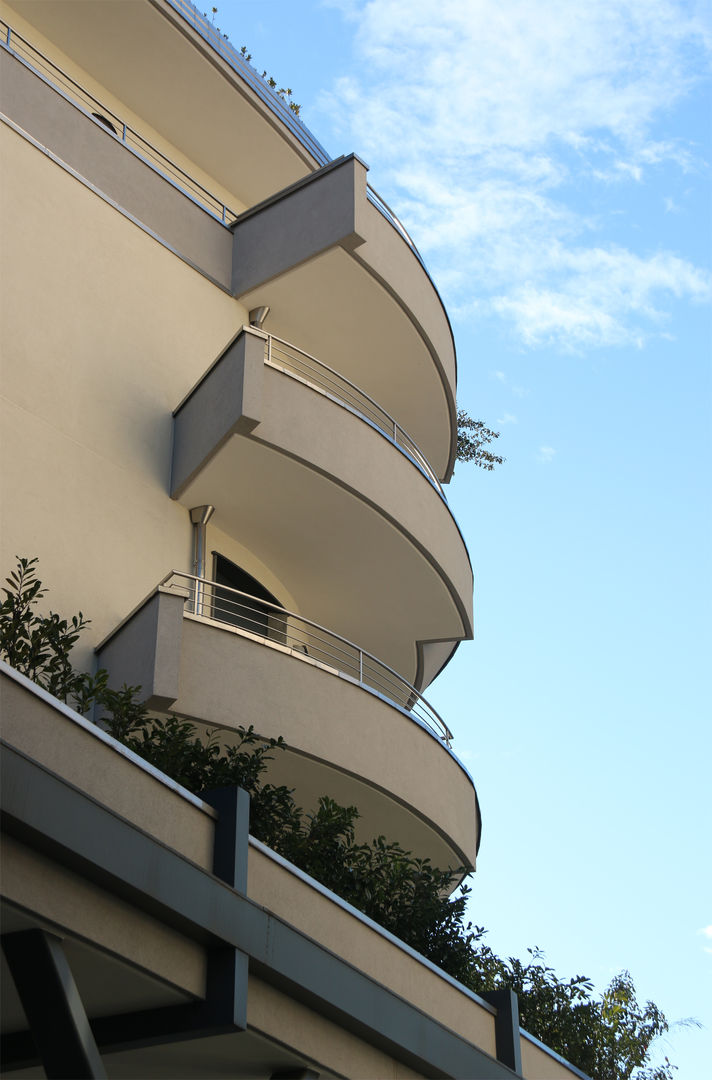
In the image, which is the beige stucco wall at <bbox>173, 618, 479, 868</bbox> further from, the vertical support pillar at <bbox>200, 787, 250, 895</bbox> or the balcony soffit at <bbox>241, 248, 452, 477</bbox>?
the balcony soffit at <bbox>241, 248, 452, 477</bbox>

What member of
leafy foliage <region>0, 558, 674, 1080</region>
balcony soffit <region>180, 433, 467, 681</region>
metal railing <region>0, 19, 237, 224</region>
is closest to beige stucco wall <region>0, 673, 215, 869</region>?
leafy foliage <region>0, 558, 674, 1080</region>

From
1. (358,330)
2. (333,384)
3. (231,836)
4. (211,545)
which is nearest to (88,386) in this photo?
(211,545)

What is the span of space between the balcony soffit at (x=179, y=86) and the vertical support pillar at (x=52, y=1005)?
15647 mm

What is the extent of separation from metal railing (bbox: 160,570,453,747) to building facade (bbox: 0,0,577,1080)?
11 cm

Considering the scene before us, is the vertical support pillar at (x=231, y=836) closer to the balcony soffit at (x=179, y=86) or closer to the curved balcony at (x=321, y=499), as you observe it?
the curved balcony at (x=321, y=499)

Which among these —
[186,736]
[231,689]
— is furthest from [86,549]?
[186,736]

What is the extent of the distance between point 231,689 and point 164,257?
680cm

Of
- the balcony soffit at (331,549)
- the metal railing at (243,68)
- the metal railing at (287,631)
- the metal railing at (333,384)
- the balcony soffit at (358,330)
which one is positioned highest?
the metal railing at (243,68)

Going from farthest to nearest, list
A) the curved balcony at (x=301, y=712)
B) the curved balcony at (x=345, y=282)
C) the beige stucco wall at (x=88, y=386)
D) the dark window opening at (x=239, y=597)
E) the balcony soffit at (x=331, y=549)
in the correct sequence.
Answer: the curved balcony at (x=345, y=282), the dark window opening at (x=239, y=597), the balcony soffit at (x=331, y=549), the beige stucco wall at (x=88, y=386), the curved balcony at (x=301, y=712)

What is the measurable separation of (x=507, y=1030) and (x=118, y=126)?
1456 centimetres

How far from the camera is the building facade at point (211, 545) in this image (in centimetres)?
798

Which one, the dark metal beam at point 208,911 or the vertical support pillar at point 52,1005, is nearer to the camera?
the vertical support pillar at point 52,1005

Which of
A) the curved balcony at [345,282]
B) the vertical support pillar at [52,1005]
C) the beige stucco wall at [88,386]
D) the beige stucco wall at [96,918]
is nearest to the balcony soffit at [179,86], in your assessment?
the curved balcony at [345,282]

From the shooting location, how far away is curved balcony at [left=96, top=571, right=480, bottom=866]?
13320 millimetres
